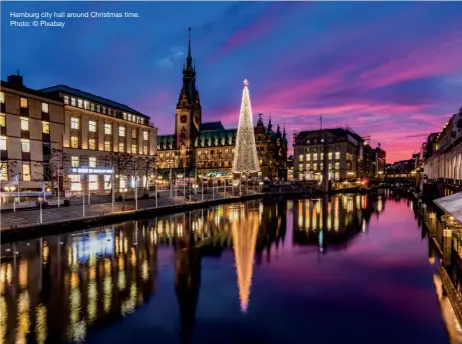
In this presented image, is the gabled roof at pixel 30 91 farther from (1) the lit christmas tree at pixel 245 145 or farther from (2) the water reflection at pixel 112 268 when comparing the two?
(1) the lit christmas tree at pixel 245 145

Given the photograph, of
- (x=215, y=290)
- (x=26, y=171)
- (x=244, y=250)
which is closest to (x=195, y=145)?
(x=26, y=171)

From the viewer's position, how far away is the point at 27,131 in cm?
5619

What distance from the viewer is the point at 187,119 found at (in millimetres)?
171250

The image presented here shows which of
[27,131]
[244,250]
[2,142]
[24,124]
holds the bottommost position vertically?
[244,250]

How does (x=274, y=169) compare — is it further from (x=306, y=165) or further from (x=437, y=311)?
(x=437, y=311)

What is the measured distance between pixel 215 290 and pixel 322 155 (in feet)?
504

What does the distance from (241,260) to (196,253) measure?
3.91 m

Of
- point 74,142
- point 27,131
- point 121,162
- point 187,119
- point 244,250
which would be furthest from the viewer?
point 187,119

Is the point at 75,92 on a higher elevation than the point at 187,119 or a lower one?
lower

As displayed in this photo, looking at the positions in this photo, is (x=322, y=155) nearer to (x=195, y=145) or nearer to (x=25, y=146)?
(x=195, y=145)

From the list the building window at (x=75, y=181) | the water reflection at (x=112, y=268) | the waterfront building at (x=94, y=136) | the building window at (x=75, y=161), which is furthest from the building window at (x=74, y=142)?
the water reflection at (x=112, y=268)

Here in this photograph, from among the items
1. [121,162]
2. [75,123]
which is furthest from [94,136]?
[121,162]

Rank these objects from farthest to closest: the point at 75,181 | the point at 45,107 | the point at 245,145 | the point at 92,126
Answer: the point at 92,126 < the point at 245,145 < the point at 75,181 < the point at 45,107

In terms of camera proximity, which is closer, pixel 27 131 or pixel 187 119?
pixel 27 131
